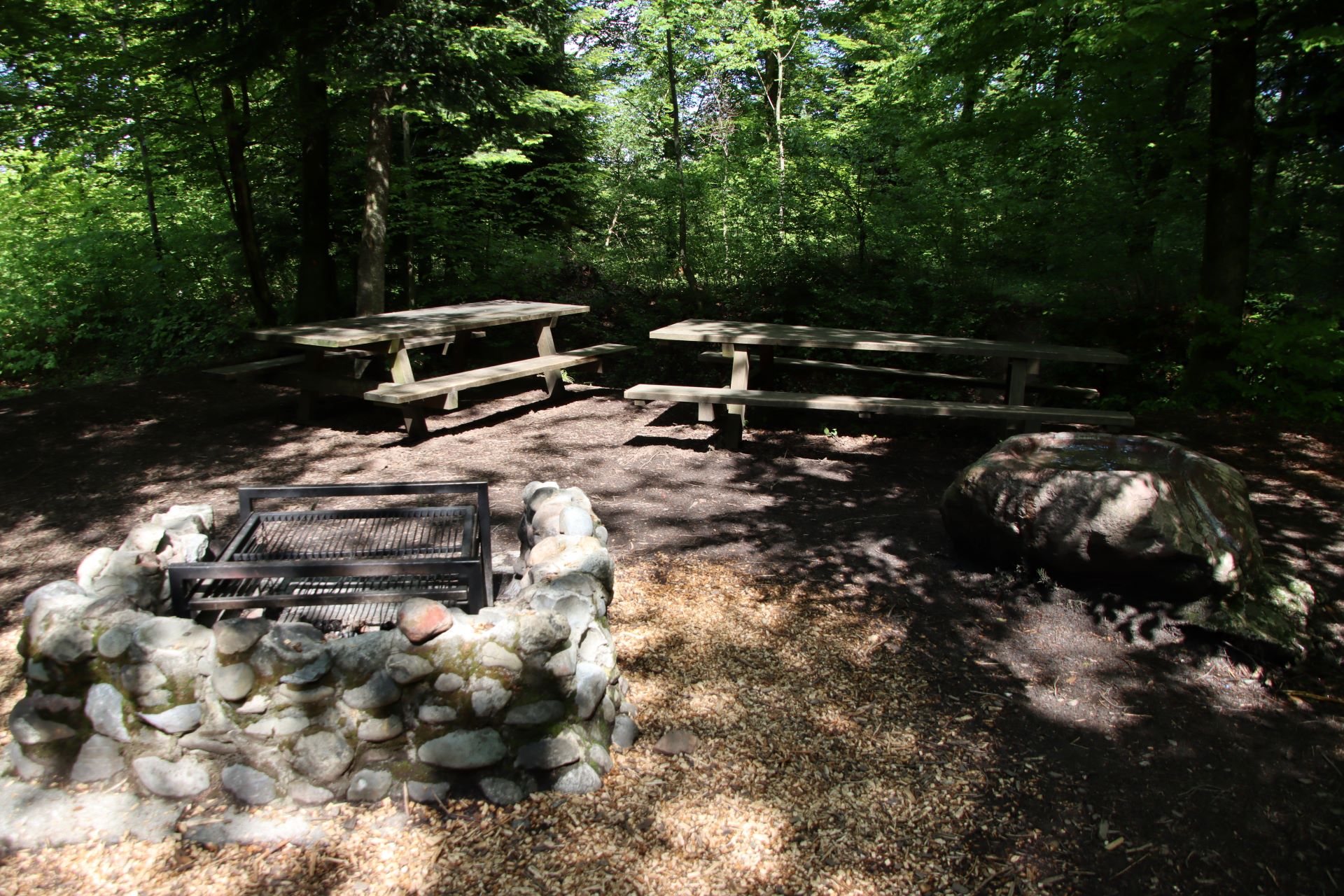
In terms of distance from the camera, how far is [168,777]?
262cm

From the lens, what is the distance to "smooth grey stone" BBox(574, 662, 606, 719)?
2.83 metres

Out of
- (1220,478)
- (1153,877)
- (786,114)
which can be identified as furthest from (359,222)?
(1153,877)

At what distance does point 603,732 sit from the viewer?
2.95 m

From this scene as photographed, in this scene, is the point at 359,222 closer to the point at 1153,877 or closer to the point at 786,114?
the point at 786,114

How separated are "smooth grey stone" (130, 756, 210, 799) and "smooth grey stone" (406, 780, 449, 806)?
0.65 meters

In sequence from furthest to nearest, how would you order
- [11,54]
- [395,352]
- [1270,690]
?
1. [11,54]
2. [395,352]
3. [1270,690]

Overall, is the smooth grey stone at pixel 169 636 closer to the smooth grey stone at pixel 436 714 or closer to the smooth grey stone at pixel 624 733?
the smooth grey stone at pixel 436 714

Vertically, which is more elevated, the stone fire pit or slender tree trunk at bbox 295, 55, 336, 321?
slender tree trunk at bbox 295, 55, 336, 321

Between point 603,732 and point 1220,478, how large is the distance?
3.10 metres

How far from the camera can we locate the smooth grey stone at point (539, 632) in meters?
2.74

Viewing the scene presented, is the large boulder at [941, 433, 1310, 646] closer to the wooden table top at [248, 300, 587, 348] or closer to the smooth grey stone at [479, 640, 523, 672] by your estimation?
the smooth grey stone at [479, 640, 523, 672]

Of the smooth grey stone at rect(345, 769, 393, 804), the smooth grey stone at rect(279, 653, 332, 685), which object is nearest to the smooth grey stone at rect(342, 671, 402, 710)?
the smooth grey stone at rect(279, 653, 332, 685)

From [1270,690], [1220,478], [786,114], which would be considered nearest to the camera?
[1270,690]

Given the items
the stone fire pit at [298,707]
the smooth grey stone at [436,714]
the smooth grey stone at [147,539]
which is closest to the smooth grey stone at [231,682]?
the stone fire pit at [298,707]
